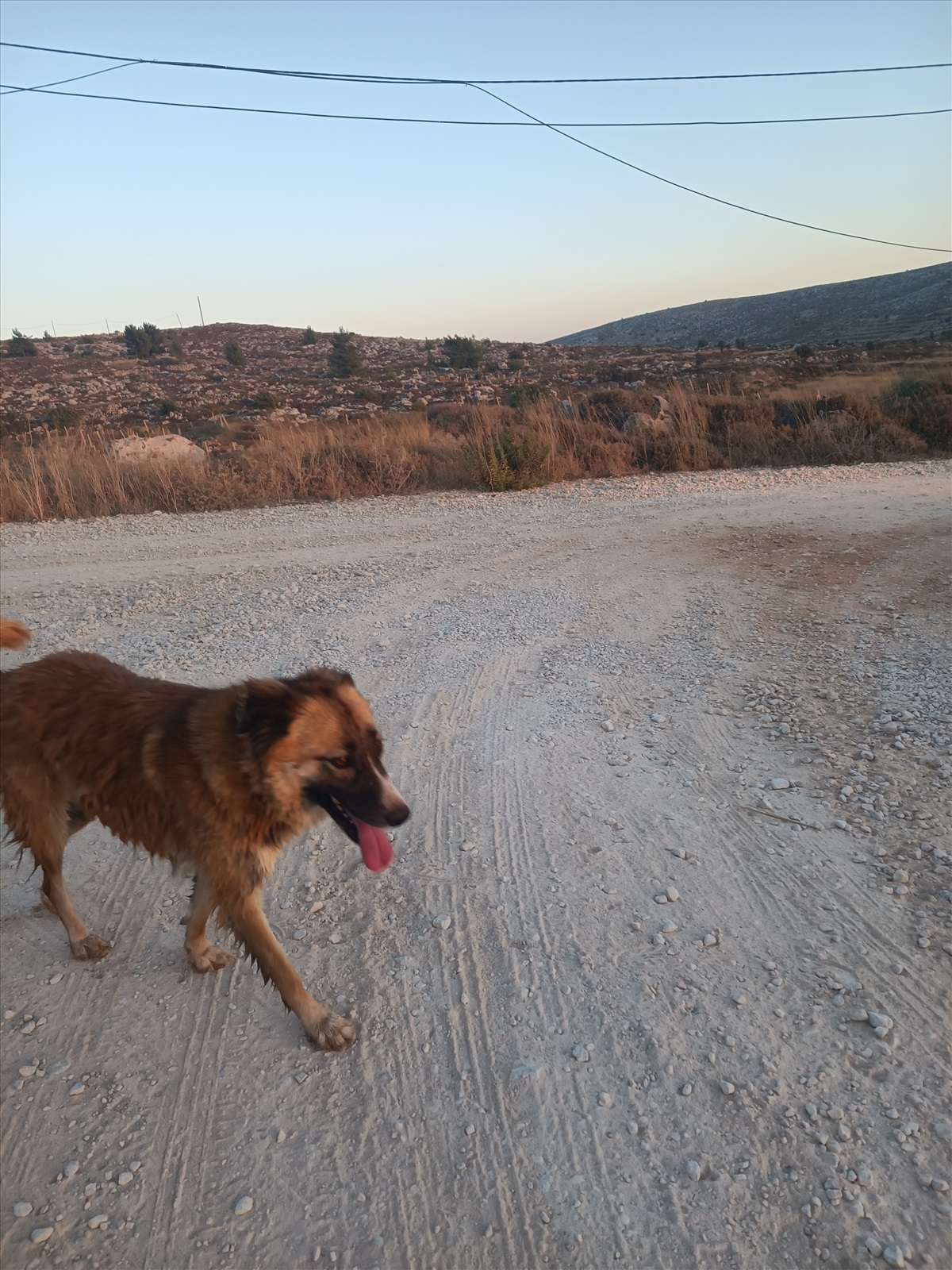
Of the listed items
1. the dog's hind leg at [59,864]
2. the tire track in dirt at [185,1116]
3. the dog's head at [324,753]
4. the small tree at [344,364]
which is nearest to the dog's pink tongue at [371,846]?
the dog's head at [324,753]

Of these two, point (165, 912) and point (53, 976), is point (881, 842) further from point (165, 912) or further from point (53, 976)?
point (53, 976)

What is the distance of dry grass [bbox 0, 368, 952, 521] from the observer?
43.9 ft

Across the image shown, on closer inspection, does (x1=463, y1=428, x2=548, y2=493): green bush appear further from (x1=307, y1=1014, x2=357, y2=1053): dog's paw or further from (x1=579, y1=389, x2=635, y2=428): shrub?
(x1=307, y1=1014, x2=357, y2=1053): dog's paw

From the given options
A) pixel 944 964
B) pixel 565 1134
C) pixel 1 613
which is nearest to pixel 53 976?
pixel 565 1134

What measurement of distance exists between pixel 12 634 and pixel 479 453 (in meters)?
11.4

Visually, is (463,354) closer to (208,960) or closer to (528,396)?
(528,396)

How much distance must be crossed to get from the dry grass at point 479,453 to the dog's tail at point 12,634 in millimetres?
10438

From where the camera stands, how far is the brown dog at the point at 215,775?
2627 mm

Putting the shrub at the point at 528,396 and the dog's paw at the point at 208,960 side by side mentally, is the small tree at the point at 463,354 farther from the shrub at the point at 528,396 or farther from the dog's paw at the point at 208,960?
the dog's paw at the point at 208,960

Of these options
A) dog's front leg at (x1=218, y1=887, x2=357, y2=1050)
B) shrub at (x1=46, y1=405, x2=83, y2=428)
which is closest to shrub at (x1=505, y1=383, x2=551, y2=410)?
shrub at (x1=46, y1=405, x2=83, y2=428)

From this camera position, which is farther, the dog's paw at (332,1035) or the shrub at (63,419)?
the shrub at (63,419)

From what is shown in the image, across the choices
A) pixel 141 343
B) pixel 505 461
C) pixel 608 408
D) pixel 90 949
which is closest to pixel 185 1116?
pixel 90 949

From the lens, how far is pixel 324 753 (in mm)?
2635

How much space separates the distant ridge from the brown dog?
2320 inches
